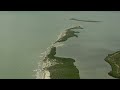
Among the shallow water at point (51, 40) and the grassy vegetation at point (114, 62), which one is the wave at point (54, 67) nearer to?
the shallow water at point (51, 40)

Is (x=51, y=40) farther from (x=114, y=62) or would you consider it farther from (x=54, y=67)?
(x=114, y=62)

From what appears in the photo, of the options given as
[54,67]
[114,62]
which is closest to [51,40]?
[54,67]

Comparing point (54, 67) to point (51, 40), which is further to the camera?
point (51, 40)

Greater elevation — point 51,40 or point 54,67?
point 51,40

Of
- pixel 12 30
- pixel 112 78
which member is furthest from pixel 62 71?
pixel 12 30

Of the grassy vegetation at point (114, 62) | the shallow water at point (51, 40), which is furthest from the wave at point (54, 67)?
the grassy vegetation at point (114, 62)

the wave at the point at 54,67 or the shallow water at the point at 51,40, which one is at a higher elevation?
the shallow water at the point at 51,40

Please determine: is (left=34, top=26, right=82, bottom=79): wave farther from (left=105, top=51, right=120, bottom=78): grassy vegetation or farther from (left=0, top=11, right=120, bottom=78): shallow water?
(left=105, top=51, right=120, bottom=78): grassy vegetation

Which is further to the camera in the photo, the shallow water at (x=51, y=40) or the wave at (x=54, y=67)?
the shallow water at (x=51, y=40)
